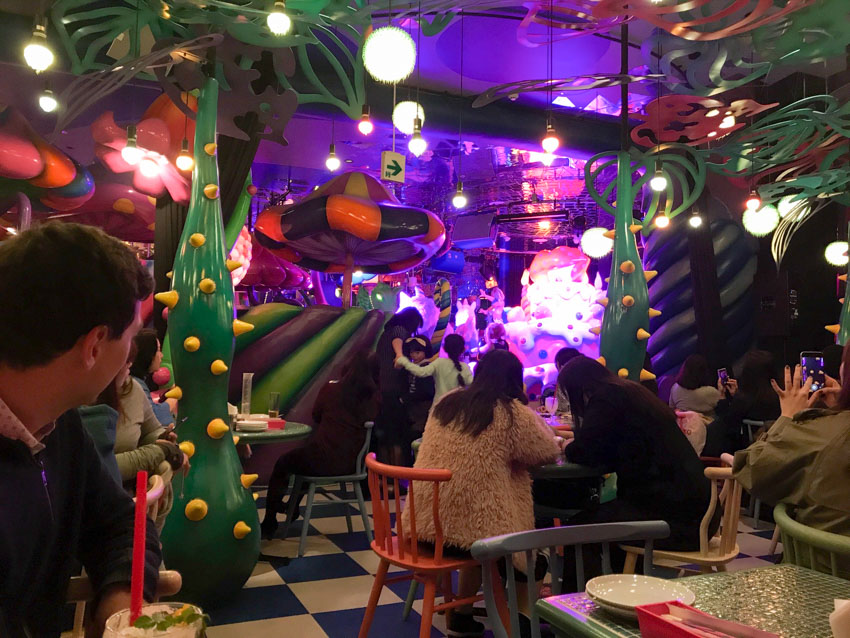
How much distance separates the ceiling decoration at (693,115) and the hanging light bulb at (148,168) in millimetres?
4020

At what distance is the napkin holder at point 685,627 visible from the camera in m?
1.04

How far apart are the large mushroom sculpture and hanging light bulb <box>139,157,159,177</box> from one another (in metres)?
2.58

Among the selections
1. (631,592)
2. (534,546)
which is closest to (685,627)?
(631,592)

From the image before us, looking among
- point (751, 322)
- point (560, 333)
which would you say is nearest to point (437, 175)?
point (560, 333)

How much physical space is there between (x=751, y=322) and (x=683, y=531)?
661cm

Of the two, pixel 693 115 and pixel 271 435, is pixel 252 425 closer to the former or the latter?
pixel 271 435

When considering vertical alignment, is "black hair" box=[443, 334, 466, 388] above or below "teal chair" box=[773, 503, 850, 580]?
above

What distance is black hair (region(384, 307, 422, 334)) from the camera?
6.89 m

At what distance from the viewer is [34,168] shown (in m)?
4.86

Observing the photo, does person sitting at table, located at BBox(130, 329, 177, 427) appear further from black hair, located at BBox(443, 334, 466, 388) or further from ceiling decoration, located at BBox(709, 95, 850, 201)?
ceiling decoration, located at BBox(709, 95, 850, 201)

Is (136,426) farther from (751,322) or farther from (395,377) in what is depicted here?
(751,322)

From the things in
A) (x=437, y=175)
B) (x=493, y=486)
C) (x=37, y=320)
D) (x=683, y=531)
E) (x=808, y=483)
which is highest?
(x=437, y=175)

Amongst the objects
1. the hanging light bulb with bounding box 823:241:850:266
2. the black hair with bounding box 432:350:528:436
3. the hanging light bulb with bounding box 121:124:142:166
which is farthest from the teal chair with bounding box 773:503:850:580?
the hanging light bulb with bounding box 823:241:850:266

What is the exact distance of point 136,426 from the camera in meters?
2.84
